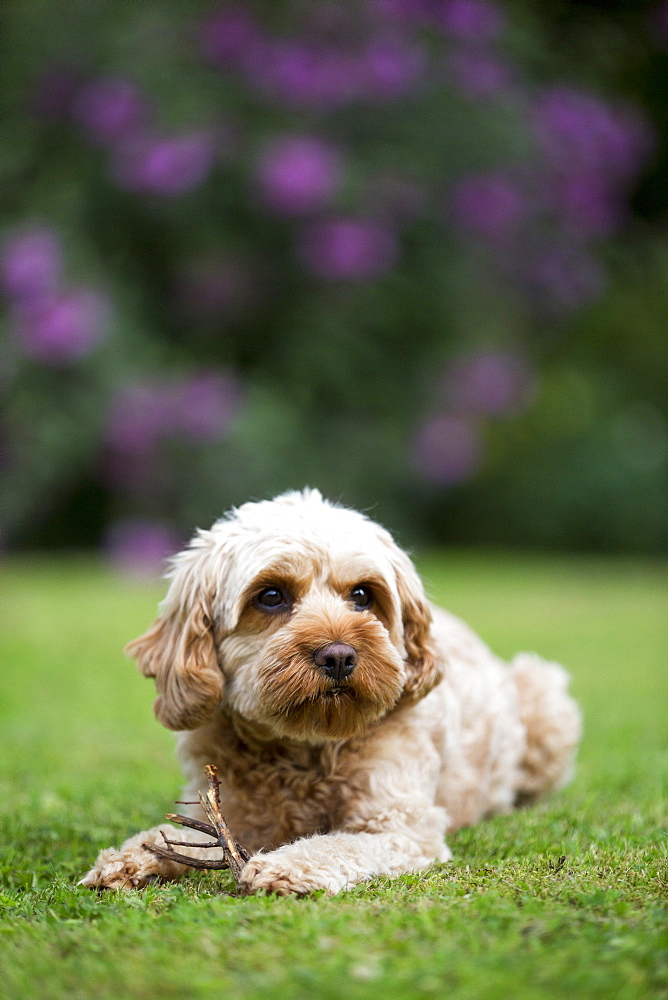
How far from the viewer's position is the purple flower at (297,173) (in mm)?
14656

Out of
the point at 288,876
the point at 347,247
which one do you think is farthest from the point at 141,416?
the point at 288,876

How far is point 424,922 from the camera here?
8.80 feet

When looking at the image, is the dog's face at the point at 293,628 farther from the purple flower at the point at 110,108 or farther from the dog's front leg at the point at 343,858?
the purple flower at the point at 110,108

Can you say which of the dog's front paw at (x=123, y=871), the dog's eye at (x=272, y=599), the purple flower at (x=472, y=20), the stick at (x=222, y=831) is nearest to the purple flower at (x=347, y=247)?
the purple flower at (x=472, y=20)

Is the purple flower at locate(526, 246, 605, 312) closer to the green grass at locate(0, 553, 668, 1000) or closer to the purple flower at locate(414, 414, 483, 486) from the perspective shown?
the purple flower at locate(414, 414, 483, 486)

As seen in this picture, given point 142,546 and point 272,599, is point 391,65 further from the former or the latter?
point 272,599

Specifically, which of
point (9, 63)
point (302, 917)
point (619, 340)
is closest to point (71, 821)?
point (302, 917)

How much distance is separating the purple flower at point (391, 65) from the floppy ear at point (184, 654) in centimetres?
1234

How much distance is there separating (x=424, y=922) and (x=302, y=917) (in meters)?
0.31

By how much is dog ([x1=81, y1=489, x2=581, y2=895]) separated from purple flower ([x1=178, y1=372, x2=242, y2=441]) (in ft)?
34.1

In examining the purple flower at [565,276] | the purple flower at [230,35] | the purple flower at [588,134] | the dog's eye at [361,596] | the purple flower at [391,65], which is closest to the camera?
the dog's eye at [361,596]

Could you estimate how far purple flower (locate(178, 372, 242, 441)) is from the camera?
1438cm

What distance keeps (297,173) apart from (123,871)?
12.6 meters

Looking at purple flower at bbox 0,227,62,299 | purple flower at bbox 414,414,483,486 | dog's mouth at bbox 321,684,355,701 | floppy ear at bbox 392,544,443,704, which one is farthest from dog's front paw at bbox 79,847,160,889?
purple flower at bbox 414,414,483,486
